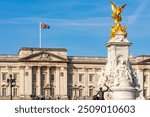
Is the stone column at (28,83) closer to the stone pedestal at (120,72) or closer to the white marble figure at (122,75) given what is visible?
the stone pedestal at (120,72)

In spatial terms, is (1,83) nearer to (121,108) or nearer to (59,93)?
(59,93)

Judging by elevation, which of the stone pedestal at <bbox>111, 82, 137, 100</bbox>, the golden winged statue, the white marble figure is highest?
the golden winged statue

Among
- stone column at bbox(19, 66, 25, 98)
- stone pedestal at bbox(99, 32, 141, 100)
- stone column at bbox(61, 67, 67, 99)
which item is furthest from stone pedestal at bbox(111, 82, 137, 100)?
stone column at bbox(19, 66, 25, 98)

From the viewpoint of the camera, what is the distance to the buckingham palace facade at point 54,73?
127m

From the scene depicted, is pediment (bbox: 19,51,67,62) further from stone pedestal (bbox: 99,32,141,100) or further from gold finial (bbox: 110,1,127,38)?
gold finial (bbox: 110,1,127,38)

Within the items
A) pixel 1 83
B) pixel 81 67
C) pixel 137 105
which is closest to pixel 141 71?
pixel 81 67

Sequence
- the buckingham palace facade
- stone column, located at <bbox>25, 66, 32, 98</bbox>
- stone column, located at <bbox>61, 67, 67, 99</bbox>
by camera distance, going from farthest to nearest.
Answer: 1. stone column, located at <bbox>61, 67, 67, 99</bbox>
2. the buckingham palace facade
3. stone column, located at <bbox>25, 66, 32, 98</bbox>

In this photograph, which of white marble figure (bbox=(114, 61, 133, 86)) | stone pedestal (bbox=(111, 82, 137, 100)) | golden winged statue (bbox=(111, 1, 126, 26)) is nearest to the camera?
stone pedestal (bbox=(111, 82, 137, 100))

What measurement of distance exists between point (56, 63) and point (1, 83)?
13528mm

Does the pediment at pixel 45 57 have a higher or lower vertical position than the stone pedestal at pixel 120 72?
higher

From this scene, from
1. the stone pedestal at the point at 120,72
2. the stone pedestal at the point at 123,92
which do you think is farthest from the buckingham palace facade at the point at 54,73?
the stone pedestal at the point at 123,92

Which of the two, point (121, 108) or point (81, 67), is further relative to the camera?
point (81, 67)

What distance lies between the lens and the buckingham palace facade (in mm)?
127150

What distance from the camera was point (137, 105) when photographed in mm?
19250
